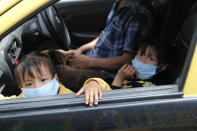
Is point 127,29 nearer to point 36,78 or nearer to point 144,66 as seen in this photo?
point 144,66

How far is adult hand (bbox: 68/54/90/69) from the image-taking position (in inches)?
87.4

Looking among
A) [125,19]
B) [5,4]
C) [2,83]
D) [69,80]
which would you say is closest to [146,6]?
[125,19]

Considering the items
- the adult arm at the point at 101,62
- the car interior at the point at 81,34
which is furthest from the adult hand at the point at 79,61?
the car interior at the point at 81,34

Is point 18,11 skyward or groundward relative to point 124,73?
skyward

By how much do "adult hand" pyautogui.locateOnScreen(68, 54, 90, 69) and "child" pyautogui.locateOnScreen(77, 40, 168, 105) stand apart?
1.41ft

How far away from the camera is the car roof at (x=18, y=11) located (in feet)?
4.00

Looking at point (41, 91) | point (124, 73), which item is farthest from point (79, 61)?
point (41, 91)

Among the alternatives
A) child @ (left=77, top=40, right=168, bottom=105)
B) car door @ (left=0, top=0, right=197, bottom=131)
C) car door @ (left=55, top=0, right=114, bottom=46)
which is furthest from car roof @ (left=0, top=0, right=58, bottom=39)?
car door @ (left=55, top=0, right=114, bottom=46)

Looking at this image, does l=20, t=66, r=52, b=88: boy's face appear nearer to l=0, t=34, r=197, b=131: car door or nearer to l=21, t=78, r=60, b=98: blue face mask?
l=21, t=78, r=60, b=98: blue face mask

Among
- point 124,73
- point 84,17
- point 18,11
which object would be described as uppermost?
point 18,11

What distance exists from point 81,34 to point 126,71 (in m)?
1.59

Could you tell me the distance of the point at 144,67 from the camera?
179 centimetres

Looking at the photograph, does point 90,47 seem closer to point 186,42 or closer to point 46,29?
point 46,29

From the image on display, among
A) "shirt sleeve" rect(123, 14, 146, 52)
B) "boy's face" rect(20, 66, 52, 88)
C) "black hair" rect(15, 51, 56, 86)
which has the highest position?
"shirt sleeve" rect(123, 14, 146, 52)
